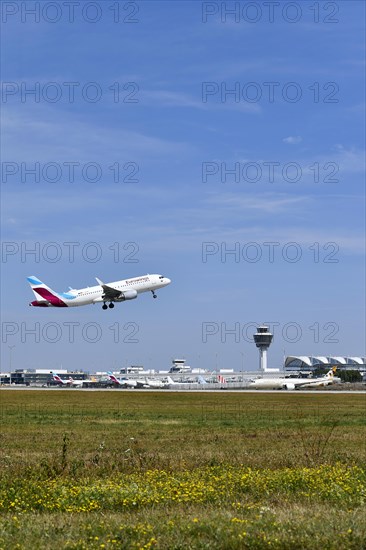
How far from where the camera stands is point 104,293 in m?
120

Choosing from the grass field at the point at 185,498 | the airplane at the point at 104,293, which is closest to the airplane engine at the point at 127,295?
the airplane at the point at 104,293

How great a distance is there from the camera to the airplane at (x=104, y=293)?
118 meters

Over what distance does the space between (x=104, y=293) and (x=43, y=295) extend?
11296 mm

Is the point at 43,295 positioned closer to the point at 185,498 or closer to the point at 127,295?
the point at 127,295

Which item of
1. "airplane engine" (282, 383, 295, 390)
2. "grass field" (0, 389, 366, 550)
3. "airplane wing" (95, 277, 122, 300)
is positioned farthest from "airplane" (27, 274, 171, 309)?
"grass field" (0, 389, 366, 550)

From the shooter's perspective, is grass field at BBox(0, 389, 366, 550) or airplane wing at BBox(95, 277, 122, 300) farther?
airplane wing at BBox(95, 277, 122, 300)

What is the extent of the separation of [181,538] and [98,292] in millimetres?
110219

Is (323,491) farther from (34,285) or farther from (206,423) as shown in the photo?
(34,285)

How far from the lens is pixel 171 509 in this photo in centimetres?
1562

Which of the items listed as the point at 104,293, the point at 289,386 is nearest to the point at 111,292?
the point at 104,293

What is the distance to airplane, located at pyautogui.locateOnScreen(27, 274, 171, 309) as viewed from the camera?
118000 millimetres

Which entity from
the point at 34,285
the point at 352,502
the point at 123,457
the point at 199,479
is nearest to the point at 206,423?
the point at 123,457

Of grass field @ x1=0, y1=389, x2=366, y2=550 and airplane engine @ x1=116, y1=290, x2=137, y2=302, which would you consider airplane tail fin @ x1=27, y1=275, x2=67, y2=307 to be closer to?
airplane engine @ x1=116, y1=290, x2=137, y2=302

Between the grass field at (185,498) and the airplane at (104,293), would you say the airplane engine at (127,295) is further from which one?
the grass field at (185,498)
